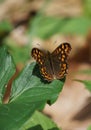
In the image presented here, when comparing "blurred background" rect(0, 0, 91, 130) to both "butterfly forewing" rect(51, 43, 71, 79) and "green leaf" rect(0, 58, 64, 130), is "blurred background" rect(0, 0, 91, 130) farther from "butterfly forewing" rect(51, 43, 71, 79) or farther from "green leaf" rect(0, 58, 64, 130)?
"green leaf" rect(0, 58, 64, 130)

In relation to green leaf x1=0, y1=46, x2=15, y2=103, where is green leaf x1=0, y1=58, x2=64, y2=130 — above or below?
below

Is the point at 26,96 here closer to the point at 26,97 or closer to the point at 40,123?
the point at 26,97

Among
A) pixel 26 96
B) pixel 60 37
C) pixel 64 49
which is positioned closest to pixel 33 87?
pixel 26 96

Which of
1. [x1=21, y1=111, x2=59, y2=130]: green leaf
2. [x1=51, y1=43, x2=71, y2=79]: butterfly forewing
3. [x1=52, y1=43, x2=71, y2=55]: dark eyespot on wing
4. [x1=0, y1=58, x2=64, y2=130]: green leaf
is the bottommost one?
[x1=21, y1=111, x2=59, y2=130]: green leaf

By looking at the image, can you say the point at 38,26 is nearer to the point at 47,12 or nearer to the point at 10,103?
the point at 47,12

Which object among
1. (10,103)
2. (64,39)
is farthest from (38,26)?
(10,103)

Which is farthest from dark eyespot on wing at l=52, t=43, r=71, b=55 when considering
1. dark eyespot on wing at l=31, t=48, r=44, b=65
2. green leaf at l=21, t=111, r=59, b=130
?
green leaf at l=21, t=111, r=59, b=130
